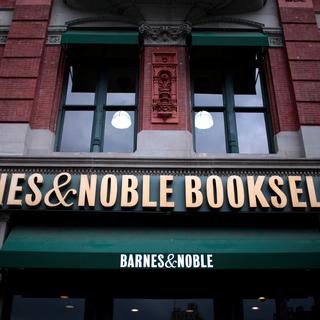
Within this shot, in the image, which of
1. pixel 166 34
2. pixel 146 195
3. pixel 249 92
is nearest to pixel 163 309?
pixel 146 195

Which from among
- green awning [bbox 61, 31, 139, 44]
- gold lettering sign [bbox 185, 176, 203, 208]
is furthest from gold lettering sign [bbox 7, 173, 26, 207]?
green awning [bbox 61, 31, 139, 44]

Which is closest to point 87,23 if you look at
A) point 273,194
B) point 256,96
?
point 256,96

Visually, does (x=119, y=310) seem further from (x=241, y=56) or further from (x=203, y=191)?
(x=241, y=56)

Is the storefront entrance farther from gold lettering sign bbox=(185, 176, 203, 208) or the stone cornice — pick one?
the stone cornice

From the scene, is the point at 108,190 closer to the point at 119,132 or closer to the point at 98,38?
the point at 119,132

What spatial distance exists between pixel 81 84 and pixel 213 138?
3.88m

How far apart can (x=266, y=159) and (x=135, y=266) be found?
12.3 ft

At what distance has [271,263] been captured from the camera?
768 centimetres

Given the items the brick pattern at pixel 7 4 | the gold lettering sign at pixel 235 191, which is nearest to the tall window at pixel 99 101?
the brick pattern at pixel 7 4

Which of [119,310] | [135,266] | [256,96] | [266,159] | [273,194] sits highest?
[256,96]

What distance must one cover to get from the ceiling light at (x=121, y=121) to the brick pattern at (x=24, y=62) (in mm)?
1712

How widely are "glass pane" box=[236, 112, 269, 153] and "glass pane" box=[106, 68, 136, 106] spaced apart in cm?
287

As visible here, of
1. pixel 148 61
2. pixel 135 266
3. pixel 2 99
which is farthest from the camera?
pixel 148 61

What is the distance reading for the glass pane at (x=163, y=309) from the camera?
8.69m
